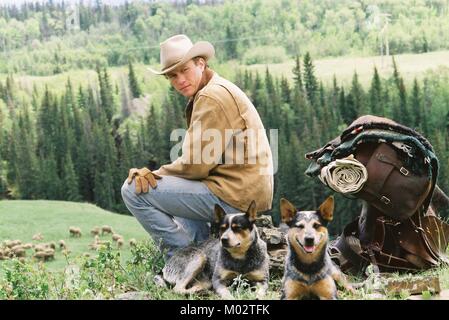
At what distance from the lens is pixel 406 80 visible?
23.9 meters

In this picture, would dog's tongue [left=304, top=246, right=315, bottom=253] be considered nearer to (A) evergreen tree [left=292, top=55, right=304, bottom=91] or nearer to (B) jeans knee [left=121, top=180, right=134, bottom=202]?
(B) jeans knee [left=121, top=180, right=134, bottom=202]

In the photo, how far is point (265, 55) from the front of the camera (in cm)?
2556

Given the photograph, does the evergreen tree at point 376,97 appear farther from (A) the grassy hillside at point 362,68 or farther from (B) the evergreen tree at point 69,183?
(B) the evergreen tree at point 69,183

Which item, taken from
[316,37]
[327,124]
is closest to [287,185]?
[327,124]

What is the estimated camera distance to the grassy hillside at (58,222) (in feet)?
46.9

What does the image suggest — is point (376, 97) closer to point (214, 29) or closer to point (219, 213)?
point (214, 29)

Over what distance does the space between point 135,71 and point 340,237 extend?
18557 millimetres

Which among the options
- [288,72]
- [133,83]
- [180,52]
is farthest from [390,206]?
[133,83]

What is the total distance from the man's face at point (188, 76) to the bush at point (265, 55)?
1894 cm

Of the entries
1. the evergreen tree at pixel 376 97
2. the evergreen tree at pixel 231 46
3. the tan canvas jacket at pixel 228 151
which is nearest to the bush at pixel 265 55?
the evergreen tree at pixel 231 46

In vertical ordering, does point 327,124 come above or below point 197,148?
below

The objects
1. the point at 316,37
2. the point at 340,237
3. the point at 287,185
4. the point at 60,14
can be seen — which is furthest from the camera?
the point at 316,37

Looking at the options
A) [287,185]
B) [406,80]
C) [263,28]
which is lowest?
[287,185]
